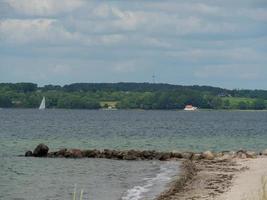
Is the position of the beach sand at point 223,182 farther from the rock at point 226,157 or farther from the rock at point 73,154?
the rock at point 73,154

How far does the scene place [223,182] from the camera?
31.2 m

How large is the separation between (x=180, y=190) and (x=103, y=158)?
2076 centimetres

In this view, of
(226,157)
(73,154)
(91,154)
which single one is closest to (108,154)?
(91,154)

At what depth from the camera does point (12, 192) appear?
30.5m

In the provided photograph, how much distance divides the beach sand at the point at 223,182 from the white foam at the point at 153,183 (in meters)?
1.14

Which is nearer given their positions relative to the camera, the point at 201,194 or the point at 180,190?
the point at 201,194

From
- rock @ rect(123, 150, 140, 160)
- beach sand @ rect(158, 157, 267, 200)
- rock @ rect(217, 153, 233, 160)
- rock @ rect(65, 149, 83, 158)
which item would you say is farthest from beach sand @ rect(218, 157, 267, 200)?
rock @ rect(65, 149, 83, 158)

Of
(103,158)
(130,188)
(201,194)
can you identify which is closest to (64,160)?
(103,158)

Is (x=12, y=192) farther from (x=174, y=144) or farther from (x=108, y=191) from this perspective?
(x=174, y=144)

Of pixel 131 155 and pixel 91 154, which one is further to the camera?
pixel 91 154

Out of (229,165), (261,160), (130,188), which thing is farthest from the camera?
(261,160)

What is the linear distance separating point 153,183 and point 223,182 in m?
3.70

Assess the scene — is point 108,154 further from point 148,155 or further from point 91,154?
point 148,155

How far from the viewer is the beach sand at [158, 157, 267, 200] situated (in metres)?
26.5
